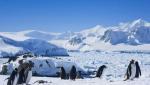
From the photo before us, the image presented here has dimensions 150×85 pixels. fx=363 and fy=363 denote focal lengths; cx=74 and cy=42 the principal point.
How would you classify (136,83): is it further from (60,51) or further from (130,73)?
(60,51)

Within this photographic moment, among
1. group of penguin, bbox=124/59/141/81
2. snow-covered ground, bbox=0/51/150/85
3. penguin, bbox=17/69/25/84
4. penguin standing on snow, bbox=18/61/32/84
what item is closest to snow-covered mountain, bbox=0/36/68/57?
snow-covered ground, bbox=0/51/150/85

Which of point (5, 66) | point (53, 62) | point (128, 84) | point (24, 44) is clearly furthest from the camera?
point (24, 44)

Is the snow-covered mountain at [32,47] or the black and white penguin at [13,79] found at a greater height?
the snow-covered mountain at [32,47]

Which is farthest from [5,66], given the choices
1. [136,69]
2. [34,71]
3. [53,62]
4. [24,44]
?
[24,44]

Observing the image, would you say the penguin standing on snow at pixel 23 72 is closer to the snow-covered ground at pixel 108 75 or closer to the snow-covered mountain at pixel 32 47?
the snow-covered ground at pixel 108 75

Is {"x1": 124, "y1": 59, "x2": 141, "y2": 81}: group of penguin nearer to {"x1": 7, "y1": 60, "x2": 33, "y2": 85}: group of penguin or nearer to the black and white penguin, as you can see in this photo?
{"x1": 7, "y1": 60, "x2": 33, "y2": 85}: group of penguin

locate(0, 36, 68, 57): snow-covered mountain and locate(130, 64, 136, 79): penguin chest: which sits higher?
locate(0, 36, 68, 57): snow-covered mountain

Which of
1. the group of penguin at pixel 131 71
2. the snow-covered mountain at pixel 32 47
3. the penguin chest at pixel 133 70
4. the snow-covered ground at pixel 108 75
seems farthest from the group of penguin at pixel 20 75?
the snow-covered mountain at pixel 32 47

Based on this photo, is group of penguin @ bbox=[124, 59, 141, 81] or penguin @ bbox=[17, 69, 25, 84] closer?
penguin @ bbox=[17, 69, 25, 84]

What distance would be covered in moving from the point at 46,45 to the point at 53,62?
121029mm

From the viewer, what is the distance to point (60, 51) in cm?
14450

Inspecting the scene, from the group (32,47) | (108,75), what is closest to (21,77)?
(108,75)

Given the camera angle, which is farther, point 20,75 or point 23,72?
point 23,72

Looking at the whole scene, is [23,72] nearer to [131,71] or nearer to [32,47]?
[131,71]
